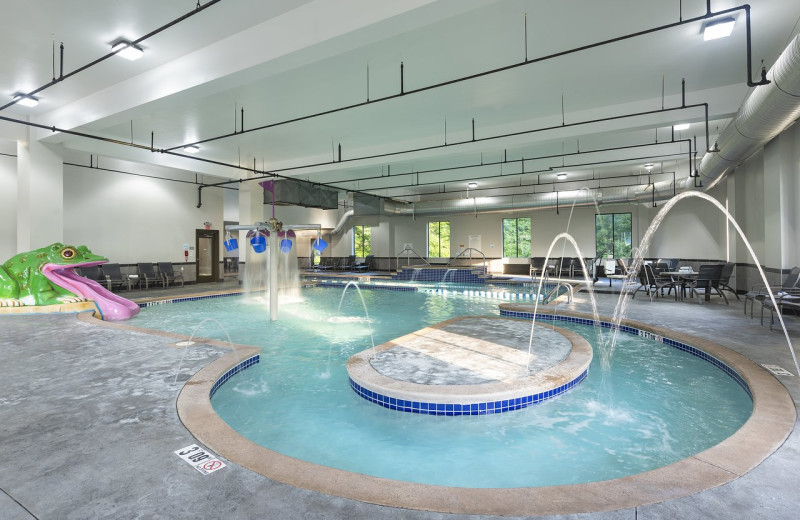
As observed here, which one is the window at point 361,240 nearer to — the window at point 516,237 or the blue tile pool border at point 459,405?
the window at point 516,237

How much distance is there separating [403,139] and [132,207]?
8.31 metres

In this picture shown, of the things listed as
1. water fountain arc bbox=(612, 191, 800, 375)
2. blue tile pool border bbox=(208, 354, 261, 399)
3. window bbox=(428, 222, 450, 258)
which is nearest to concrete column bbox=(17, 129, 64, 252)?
blue tile pool border bbox=(208, 354, 261, 399)

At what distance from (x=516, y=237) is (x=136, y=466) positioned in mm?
16800

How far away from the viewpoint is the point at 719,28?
451 cm

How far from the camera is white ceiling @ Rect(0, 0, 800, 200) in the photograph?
4402mm

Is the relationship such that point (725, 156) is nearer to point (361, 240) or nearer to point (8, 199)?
point (8, 199)

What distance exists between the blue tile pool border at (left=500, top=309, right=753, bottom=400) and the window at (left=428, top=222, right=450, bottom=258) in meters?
11.7

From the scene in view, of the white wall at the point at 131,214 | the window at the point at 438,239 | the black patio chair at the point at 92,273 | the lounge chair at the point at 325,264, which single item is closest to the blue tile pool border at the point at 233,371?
the black patio chair at the point at 92,273

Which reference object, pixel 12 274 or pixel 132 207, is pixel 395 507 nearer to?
pixel 12 274

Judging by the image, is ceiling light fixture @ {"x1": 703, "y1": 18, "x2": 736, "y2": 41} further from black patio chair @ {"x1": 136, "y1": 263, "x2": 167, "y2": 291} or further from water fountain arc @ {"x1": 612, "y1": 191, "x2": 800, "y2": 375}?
black patio chair @ {"x1": 136, "y1": 263, "x2": 167, "y2": 291}

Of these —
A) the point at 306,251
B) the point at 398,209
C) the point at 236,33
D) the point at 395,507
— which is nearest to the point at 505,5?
the point at 236,33

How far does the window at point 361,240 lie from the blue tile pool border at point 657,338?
45.2ft

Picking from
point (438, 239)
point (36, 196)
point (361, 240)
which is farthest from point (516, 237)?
point (36, 196)

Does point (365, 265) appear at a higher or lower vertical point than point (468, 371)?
higher
